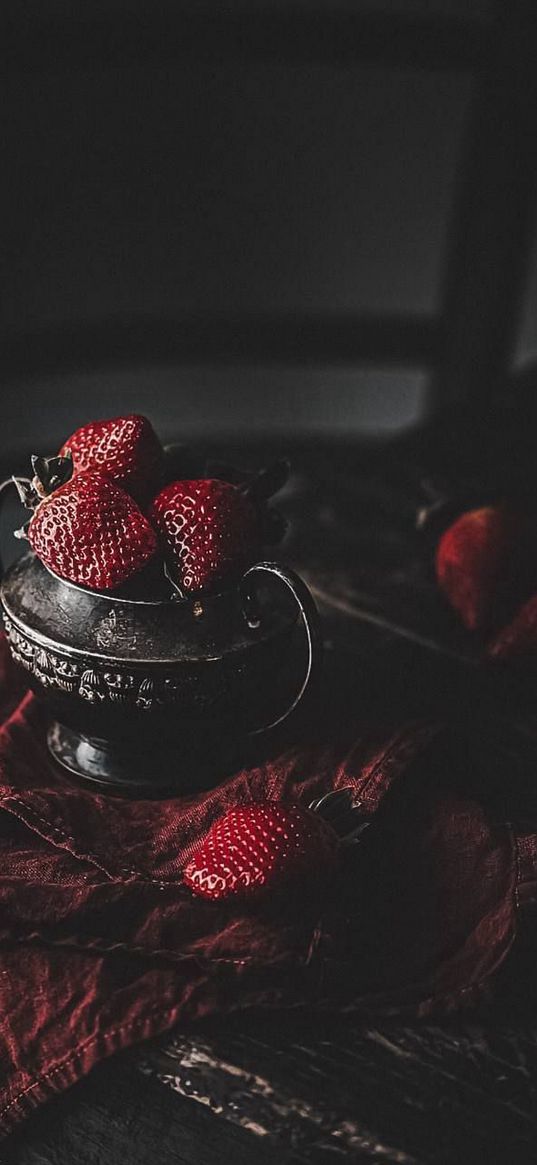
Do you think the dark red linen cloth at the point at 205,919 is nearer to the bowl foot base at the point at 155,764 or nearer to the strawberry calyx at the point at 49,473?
the bowl foot base at the point at 155,764

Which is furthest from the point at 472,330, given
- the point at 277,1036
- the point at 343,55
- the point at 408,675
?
the point at 277,1036

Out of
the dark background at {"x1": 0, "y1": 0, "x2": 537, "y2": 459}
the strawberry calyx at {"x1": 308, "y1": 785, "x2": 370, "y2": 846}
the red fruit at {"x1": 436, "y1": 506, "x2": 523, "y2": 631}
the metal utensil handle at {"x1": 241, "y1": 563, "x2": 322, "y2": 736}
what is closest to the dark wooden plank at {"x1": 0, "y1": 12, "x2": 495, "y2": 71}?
the dark background at {"x1": 0, "y1": 0, "x2": 537, "y2": 459}

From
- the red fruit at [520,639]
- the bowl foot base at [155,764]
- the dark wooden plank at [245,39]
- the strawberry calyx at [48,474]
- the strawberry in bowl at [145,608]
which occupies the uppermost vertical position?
the dark wooden plank at [245,39]

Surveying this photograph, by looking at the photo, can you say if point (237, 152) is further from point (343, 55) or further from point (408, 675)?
point (408, 675)

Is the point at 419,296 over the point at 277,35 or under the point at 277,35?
under

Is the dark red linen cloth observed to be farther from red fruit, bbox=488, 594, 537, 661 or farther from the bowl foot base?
red fruit, bbox=488, 594, 537, 661

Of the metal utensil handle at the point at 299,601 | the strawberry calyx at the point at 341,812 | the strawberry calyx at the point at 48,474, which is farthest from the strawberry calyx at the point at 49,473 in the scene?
the strawberry calyx at the point at 341,812
